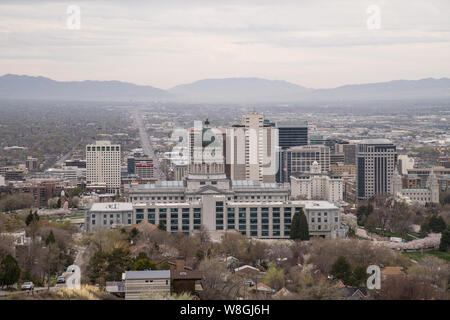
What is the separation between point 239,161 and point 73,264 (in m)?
38.5

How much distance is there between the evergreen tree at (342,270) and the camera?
26250 millimetres

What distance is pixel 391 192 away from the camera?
66.1 meters

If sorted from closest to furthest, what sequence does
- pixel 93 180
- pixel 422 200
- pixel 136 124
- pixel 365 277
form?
pixel 365 277 → pixel 422 200 → pixel 93 180 → pixel 136 124

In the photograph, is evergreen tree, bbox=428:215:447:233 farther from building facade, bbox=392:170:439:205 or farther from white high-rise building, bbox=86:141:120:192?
white high-rise building, bbox=86:141:120:192

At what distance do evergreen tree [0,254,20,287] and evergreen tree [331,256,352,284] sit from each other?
9316 mm

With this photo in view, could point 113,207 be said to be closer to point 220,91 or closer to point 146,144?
point 146,144

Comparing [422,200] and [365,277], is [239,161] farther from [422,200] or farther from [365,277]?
[365,277]

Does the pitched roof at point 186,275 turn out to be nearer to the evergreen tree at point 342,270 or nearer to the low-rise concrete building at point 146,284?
the low-rise concrete building at point 146,284

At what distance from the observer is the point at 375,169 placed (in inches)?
2714

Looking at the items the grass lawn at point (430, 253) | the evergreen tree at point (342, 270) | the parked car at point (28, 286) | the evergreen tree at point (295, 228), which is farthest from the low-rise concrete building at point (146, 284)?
the evergreen tree at point (295, 228)

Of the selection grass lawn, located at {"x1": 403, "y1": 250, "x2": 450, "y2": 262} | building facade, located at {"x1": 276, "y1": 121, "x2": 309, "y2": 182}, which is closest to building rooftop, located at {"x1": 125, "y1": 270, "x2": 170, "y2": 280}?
grass lawn, located at {"x1": 403, "y1": 250, "x2": 450, "y2": 262}

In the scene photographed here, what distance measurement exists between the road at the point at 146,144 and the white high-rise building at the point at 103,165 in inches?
155

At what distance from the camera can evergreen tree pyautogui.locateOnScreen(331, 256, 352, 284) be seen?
26250mm

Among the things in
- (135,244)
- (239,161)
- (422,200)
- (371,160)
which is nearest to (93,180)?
(239,161)
